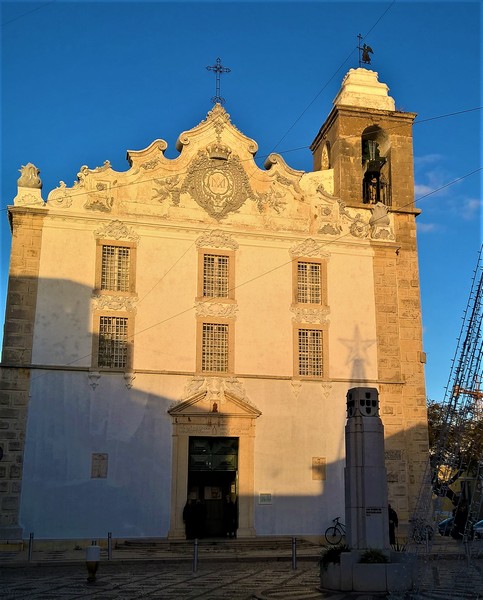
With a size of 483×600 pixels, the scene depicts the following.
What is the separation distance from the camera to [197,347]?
26766 mm

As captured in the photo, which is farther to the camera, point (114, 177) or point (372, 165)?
point (372, 165)

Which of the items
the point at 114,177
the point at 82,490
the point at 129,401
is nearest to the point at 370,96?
the point at 114,177

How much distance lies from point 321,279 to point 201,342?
5.08 meters

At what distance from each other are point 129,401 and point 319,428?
6531 mm

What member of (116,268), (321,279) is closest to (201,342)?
(116,268)

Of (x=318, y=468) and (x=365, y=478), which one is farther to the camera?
(x=318, y=468)

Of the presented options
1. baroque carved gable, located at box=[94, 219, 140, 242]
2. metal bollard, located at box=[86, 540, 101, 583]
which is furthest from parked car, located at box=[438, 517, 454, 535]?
metal bollard, located at box=[86, 540, 101, 583]

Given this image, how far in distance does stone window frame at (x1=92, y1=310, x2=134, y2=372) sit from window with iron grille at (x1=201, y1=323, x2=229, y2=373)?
95.2 inches

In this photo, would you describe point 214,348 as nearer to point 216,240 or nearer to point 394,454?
point 216,240

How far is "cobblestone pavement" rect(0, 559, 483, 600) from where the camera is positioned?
570 inches

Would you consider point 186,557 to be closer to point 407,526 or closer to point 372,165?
point 407,526

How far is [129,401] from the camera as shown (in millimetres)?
25781

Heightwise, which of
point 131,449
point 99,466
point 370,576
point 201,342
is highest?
point 201,342

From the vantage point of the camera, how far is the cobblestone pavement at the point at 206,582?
14484mm
